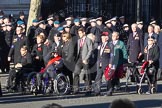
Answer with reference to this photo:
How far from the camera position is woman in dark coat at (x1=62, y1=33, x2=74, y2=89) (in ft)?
50.1

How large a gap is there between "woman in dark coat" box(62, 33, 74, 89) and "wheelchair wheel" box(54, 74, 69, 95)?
38cm

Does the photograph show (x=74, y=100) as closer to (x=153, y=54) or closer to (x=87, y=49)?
(x=87, y=49)

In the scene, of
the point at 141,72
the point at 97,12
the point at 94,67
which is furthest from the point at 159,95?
the point at 97,12

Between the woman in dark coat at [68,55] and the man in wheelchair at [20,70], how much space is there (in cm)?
94

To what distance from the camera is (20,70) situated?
15250 mm

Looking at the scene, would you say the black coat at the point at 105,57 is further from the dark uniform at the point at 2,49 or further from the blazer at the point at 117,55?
the dark uniform at the point at 2,49

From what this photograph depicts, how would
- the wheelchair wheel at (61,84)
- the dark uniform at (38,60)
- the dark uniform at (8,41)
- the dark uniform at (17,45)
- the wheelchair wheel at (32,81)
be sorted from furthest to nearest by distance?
the dark uniform at (8,41) → the dark uniform at (17,45) → the dark uniform at (38,60) → the wheelchair wheel at (32,81) → the wheelchair wheel at (61,84)

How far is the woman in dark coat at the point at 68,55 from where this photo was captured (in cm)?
1527

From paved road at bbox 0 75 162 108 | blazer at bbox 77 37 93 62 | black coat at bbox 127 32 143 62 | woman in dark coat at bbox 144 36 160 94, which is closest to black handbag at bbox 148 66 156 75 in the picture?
woman in dark coat at bbox 144 36 160 94

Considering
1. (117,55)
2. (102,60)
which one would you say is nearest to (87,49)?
(102,60)

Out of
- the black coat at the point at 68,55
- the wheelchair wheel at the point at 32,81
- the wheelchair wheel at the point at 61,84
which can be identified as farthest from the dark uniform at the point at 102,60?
the wheelchair wheel at the point at 32,81

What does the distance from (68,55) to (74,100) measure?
1.46 metres

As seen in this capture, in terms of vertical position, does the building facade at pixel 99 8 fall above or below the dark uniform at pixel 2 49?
above

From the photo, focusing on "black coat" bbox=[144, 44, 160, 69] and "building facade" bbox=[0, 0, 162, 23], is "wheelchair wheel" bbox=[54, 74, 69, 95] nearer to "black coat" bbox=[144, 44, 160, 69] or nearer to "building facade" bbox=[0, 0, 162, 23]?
"black coat" bbox=[144, 44, 160, 69]
